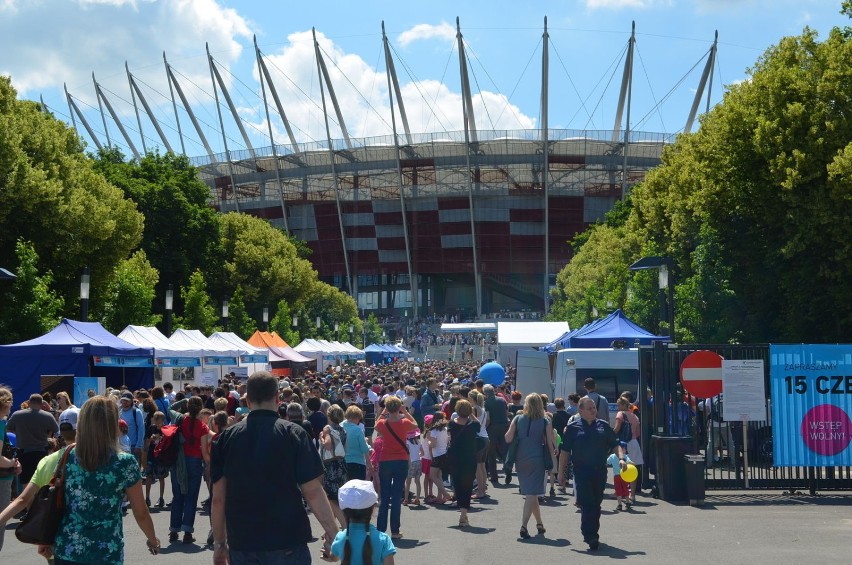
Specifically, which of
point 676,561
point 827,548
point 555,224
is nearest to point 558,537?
point 676,561

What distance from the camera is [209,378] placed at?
110 feet

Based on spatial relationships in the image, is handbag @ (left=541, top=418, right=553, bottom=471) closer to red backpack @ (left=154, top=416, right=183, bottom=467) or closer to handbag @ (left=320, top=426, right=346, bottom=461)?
handbag @ (left=320, top=426, right=346, bottom=461)

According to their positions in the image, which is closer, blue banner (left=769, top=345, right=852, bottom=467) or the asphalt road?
the asphalt road

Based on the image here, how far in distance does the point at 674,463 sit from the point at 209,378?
1984 cm

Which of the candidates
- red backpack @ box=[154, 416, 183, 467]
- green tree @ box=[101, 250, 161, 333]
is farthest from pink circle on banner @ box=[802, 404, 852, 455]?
green tree @ box=[101, 250, 161, 333]

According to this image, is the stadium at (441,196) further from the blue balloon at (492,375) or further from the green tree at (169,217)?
the blue balloon at (492,375)

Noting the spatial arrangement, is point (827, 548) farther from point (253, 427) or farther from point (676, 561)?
point (253, 427)

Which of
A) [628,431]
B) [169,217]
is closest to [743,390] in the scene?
[628,431]

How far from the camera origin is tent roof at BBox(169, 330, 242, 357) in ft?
109

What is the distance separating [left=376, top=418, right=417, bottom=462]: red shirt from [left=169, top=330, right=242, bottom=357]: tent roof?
67.0ft

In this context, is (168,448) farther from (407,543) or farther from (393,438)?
(407,543)

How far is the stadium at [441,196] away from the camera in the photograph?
109m

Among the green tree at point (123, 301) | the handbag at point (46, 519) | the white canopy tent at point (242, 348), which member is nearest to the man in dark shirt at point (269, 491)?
the handbag at point (46, 519)

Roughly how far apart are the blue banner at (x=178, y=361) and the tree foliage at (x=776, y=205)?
1648 cm
